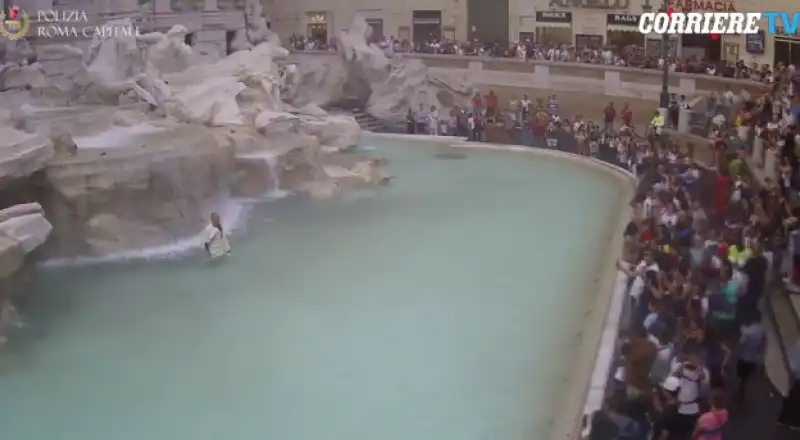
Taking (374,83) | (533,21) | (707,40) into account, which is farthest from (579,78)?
(533,21)

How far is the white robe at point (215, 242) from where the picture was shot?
13.4 metres

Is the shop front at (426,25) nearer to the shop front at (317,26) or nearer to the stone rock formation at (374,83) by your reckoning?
the shop front at (317,26)

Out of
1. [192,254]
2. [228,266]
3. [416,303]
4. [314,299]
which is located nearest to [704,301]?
[416,303]

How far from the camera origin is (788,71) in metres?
16.8

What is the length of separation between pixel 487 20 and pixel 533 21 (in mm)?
2230

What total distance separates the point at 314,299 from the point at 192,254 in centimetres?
295

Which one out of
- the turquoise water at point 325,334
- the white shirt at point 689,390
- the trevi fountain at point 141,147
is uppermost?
the trevi fountain at point 141,147

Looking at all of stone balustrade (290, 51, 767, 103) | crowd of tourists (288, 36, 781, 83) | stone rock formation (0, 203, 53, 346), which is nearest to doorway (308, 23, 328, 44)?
crowd of tourists (288, 36, 781, 83)

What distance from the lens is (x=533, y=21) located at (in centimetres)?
2934

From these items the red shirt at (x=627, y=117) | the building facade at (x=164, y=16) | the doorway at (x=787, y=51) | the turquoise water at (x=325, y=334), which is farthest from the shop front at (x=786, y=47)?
the building facade at (x=164, y=16)

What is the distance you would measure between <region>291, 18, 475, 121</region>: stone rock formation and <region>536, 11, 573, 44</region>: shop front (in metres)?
4.39

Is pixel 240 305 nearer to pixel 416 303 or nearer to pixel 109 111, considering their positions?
pixel 416 303

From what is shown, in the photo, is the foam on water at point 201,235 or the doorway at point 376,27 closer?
the foam on water at point 201,235

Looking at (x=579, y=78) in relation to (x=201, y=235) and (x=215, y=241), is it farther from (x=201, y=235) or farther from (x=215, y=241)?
(x=215, y=241)
